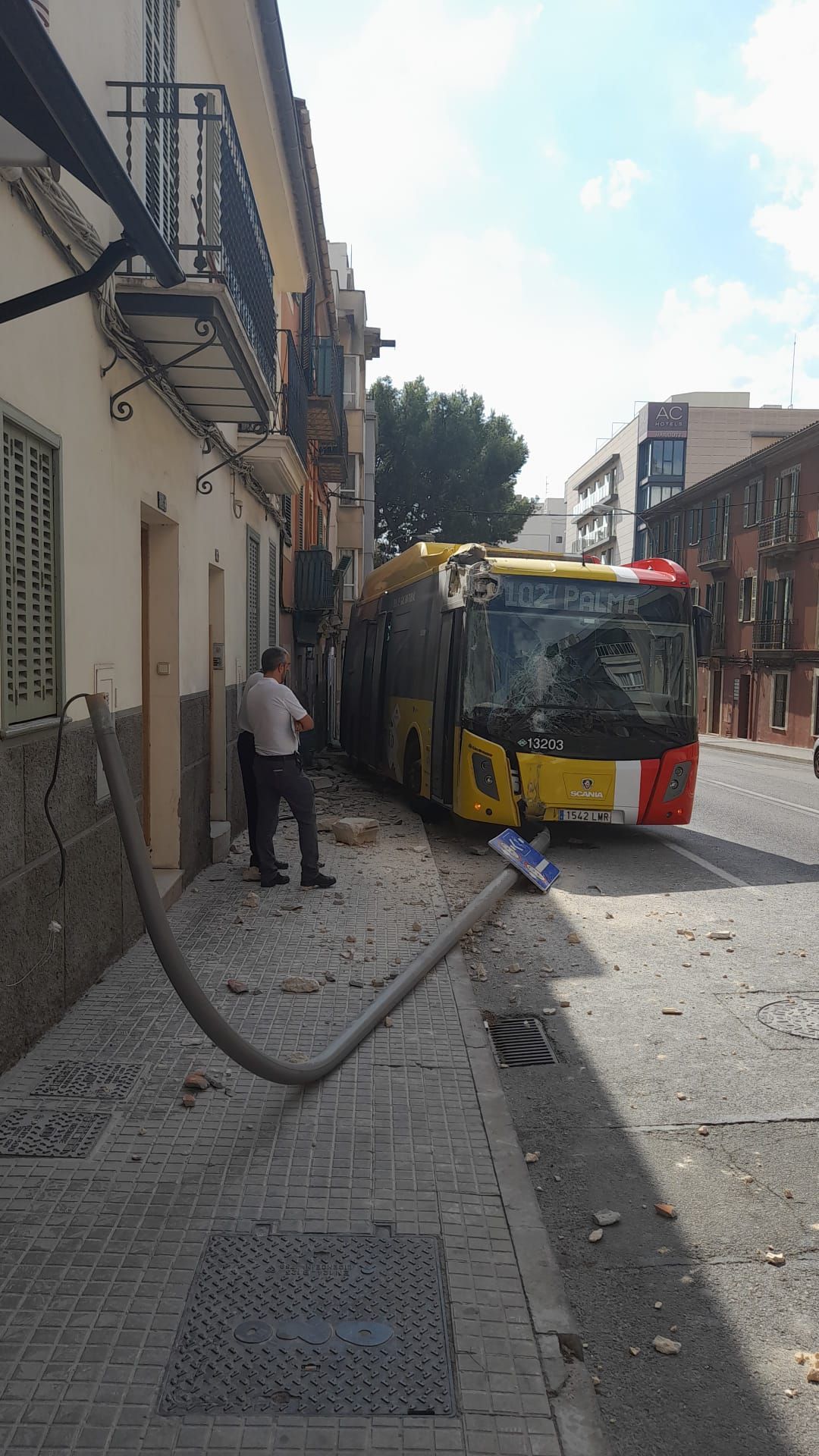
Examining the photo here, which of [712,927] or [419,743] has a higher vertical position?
[419,743]

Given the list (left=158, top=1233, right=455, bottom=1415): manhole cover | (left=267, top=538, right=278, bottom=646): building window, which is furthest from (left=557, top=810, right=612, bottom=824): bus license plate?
(left=158, top=1233, right=455, bottom=1415): manhole cover

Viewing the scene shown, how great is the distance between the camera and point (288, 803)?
8.41 meters

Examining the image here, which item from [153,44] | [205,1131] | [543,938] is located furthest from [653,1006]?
[153,44]

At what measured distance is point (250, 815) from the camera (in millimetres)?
8914

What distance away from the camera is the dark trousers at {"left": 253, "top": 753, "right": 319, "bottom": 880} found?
8422 millimetres

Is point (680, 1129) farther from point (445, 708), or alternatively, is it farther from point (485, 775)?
Answer: point (445, 708)

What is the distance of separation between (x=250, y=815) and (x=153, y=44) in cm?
558

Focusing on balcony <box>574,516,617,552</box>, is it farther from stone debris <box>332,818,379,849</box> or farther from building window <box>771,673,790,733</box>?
stone debris <box>332,818,379,849</box>

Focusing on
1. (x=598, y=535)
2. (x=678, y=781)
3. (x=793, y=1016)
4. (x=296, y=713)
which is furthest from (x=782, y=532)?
(x=598, y=535)

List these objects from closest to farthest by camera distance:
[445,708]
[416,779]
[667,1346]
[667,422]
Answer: [667,1346], [445,708], [416,779], [667,422]

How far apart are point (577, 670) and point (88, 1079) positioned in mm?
7204

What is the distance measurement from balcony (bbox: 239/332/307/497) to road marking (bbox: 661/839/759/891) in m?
5.85

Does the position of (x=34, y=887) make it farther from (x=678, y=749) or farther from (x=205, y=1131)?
(x=678, y=749)

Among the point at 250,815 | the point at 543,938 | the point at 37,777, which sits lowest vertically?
the point at 543,938
